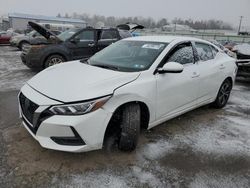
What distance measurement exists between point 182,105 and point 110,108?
1559mm

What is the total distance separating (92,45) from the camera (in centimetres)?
852

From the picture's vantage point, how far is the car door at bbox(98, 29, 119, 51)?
876 centimetres

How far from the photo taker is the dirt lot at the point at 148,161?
263cm

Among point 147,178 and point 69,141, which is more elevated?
point 69,141

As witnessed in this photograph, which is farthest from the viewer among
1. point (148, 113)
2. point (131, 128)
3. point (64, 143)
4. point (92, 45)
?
point (92, 45)

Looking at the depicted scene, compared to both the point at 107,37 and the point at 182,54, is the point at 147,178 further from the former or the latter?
the point at 107,37

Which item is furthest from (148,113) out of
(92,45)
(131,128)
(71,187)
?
(92,45)

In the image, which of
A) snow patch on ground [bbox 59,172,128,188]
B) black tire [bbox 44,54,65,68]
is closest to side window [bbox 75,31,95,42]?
black tire [bbox 44,54,65,68]

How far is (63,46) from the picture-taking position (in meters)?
8.00

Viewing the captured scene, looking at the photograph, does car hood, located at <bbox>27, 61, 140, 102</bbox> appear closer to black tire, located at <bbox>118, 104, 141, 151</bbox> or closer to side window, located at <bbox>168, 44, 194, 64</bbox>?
black tire, located at <bbox>118, 104, 141, 151</bbox>

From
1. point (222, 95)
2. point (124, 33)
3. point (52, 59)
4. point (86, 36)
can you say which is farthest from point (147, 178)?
point (124, 33)

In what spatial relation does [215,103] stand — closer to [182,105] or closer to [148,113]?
[182,105]

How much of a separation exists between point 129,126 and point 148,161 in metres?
0.50

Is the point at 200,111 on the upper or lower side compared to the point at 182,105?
lower
